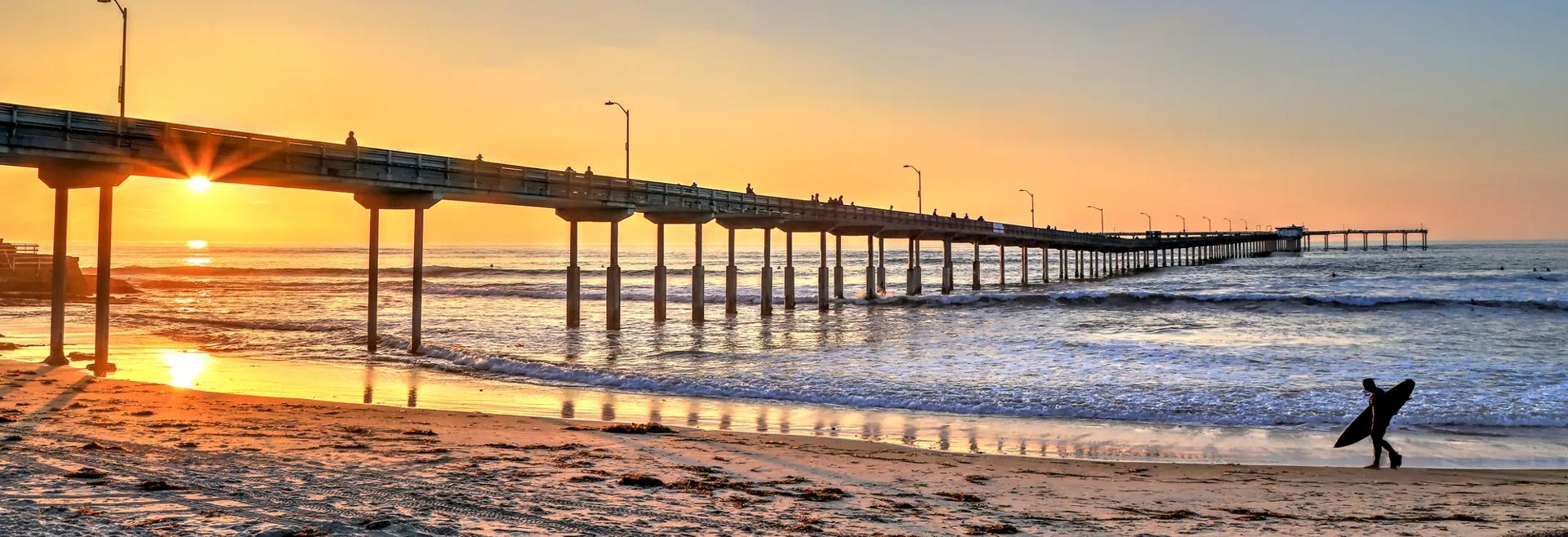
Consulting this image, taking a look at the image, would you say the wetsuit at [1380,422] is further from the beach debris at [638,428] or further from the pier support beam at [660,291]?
the pier support beam at [660,291]

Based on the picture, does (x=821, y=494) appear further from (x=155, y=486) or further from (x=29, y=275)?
(x=29, y=275)

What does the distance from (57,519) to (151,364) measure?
20188 millimetres

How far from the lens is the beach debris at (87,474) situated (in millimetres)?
9166

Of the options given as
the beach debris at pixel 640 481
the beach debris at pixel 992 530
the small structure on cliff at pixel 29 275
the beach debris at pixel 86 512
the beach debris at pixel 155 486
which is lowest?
the beach debris at pixel 992 530

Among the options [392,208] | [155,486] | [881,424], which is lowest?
[881,424]

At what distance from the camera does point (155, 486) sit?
886 cm

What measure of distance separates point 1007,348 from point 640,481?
71.4ft

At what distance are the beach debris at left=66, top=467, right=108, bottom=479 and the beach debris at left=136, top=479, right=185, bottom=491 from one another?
1.96ft

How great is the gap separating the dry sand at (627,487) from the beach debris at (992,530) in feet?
0.11

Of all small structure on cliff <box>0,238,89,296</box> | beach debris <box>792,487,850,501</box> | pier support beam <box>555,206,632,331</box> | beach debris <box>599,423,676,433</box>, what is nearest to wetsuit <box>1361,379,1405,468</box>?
beach debris <box>792,487,850,501</box>

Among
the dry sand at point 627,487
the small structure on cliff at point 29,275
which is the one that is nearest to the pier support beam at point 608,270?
the dry sand at point 627,487

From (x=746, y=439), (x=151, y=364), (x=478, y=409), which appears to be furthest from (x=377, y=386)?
(x=746, y=439)

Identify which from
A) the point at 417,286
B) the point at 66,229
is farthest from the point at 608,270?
the point at 66,229

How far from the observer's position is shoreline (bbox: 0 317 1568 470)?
13.7 metres
